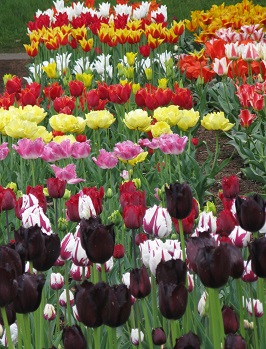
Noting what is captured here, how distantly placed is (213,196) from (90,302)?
3.00 meters

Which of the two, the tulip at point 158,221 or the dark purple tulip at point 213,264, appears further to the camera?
the tulip at point 158,221

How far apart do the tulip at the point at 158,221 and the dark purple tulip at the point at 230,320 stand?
0.30 meters

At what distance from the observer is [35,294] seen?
163cm

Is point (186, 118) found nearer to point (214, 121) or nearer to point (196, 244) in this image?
point (214, 121)

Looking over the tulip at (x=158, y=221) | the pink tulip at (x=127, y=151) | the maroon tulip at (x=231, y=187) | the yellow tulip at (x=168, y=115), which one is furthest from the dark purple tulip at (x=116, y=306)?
the yellow tulip at (x=168, y=115)

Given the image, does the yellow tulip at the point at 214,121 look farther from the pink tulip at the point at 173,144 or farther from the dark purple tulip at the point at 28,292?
the dark purple tulip at the point at 28,292

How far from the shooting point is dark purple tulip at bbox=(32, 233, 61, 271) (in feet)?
6.00

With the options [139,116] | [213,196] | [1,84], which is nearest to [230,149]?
[213,196]

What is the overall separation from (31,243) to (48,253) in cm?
6

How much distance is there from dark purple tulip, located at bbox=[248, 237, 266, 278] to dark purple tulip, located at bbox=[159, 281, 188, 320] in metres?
0.16

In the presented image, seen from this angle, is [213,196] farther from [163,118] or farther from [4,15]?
[4,15]

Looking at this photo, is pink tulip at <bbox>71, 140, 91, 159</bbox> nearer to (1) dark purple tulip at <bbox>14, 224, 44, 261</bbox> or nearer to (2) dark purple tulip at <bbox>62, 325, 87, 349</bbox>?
(1) dark purple tulip at <bbox>14, 224, 44, 261</bbox>

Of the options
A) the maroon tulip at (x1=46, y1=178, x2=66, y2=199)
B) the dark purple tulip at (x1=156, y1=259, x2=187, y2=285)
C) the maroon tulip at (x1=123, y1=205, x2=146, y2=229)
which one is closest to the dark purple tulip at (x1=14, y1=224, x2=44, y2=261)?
the dark purple tulip at (x1=156, y1=259, x2=187, y2=285)

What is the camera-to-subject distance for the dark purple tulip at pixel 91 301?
1586mm
